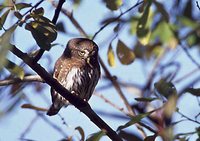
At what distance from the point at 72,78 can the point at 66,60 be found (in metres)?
0.18

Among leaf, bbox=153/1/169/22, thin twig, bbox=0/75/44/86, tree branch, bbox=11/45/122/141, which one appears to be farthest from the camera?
thin twig, bbox=0/75/44/86

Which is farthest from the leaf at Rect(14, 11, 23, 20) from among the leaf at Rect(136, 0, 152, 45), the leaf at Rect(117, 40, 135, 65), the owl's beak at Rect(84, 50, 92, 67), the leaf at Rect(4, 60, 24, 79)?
the owl's beak at Rect(84, 50, 92, 67)

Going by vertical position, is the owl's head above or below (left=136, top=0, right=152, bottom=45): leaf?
above

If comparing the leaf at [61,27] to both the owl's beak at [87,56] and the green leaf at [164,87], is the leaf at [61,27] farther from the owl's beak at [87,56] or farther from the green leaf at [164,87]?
the green leaf at [164,87]

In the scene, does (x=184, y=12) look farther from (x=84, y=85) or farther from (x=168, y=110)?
(x=84, y=85)

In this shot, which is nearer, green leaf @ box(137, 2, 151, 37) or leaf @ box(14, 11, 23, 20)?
leaf @ box(14, 11, 23, 20)

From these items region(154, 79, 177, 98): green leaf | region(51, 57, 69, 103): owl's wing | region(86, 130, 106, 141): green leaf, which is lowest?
region(86, 130, 106, 141): green leaf

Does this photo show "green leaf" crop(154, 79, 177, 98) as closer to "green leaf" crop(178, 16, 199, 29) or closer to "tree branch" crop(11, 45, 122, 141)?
"green leaf" crop(178, 16, 199, 29)

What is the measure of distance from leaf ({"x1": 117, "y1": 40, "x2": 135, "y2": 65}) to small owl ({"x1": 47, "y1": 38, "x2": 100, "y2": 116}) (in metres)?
1.06

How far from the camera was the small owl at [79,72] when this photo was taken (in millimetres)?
3898

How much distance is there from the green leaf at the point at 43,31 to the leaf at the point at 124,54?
93cm

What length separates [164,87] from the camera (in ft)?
5.44

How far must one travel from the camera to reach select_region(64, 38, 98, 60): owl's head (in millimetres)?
3988

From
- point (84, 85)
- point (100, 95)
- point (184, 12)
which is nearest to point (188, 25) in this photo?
point (184, 12)
